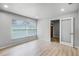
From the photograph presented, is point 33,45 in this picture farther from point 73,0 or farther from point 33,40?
point 73,0

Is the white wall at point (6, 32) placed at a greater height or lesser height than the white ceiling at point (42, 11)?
lesser

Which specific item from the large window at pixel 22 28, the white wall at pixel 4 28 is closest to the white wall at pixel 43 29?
the large window at pixel 22 28

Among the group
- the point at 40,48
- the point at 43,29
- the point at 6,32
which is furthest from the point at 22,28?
the point at 40,48

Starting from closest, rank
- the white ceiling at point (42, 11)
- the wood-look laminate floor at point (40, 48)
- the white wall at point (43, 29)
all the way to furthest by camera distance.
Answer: the wood-look laminate floor at point (40, 48), the white ceiling at point (42, 11), the white wall at point (43, 29)

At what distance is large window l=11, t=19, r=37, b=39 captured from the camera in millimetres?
2428

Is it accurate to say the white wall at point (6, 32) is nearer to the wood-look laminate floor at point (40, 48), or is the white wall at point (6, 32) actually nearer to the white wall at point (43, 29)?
the wood-look laminate floor at point (40, 48)

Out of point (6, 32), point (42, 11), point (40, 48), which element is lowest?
point (40, 48)

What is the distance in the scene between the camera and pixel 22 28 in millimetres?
2490

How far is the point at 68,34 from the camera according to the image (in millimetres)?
3809

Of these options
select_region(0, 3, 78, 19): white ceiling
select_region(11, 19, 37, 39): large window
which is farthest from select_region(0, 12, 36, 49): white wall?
select_region(0, 3, 78, 19): white ceiling

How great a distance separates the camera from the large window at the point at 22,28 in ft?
7.97

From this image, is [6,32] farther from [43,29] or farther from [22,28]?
[43,29]

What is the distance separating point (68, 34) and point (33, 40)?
1.87 metres

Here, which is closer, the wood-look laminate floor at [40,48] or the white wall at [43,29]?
the wood-look laminate floor at [40,48]
